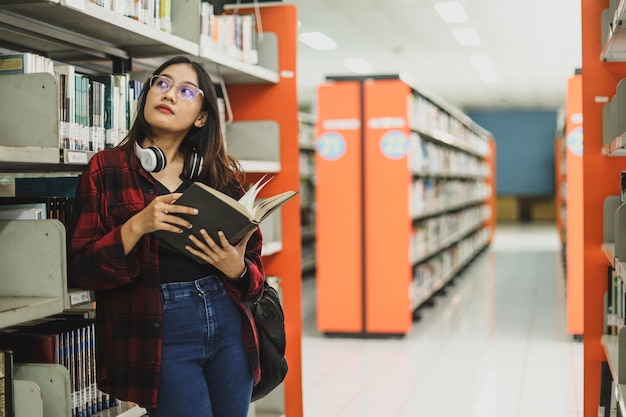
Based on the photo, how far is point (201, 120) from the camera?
2268 mm

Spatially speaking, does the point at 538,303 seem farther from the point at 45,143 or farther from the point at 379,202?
the point at 45,143

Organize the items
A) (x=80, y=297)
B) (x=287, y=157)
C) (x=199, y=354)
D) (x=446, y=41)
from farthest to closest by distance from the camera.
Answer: (x=446, y=41) < (x=287, y=157) < (x=80, y=297) < (x=199, y=354)

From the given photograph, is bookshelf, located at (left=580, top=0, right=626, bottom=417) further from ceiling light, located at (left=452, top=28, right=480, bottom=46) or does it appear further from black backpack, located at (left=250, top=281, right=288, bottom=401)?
ceiling light, located at (left=452, top=28, right=480, bottom=46)

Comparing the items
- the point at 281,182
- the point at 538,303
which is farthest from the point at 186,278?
the point at 538,303

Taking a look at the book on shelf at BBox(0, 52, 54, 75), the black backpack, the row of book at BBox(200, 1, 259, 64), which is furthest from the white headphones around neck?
the row of book at BBox(200, 1, 259, 64)

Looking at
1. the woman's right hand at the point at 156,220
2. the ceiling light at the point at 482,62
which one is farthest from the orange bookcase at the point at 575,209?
the ceiling light at the point at 482,62

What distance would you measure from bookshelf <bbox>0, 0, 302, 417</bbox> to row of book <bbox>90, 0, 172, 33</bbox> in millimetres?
74

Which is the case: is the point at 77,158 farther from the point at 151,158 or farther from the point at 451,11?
the point at 451,11

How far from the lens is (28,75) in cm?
204

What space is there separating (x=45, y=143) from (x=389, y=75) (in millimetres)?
4829

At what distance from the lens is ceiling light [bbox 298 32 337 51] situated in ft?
38.6

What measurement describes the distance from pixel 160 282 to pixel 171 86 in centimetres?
55

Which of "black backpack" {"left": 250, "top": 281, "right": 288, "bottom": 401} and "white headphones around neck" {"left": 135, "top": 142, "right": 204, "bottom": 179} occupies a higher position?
"white headphones around neck" {"left": 135, "top": 142, "right": 204, "bottom": 179}

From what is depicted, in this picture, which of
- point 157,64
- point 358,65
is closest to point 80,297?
point 157,64
